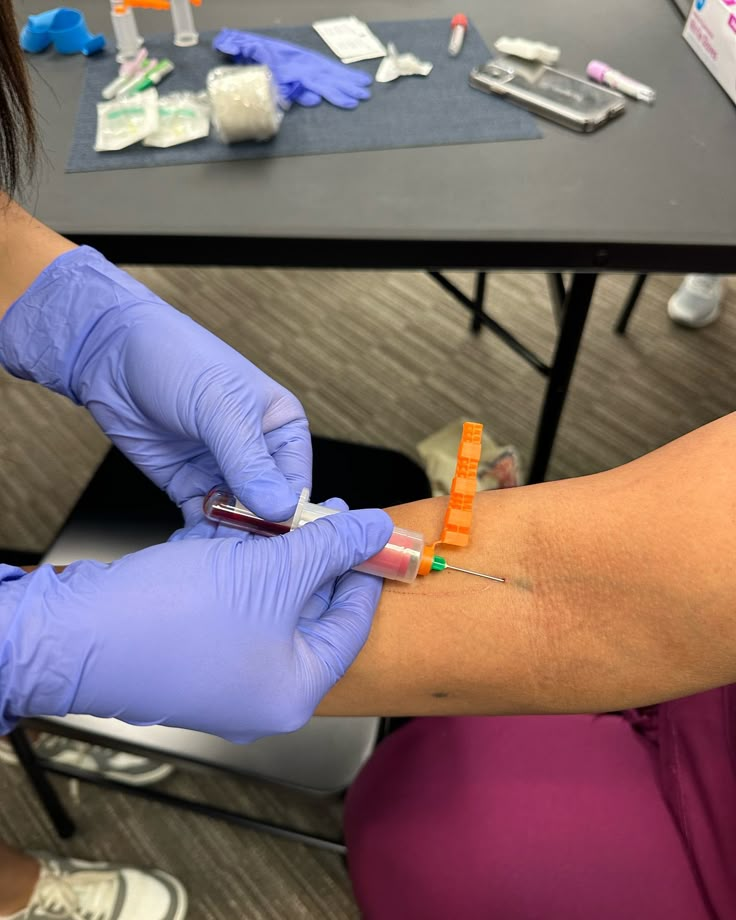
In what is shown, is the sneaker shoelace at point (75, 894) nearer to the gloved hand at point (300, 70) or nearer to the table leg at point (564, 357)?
the table leg at point (564, 357)

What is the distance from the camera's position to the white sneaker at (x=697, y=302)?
2119 millimetres

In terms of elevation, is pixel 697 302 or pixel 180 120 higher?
pixel 180 120

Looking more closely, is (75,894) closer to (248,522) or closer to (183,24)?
(248,522)

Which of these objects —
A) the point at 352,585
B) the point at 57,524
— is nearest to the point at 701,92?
the point at 352,585

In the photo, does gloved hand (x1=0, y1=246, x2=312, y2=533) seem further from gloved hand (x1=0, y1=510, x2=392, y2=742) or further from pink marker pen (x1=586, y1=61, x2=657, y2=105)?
pink marker pen (x1=586, y1=61, x2=657, y2=105)

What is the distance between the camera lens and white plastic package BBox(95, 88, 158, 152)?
1187mm

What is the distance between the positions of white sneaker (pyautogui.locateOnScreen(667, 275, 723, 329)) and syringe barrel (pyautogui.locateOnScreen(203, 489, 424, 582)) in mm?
1724

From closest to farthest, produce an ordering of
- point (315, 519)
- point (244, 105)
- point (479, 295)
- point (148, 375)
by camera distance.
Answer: point (315, 519)
point (148, 375)
point (244, 105)
point (479, 295)

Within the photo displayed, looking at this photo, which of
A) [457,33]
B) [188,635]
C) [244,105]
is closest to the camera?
[188,635]

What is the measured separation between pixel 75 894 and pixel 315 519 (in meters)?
0.92

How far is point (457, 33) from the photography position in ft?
4.47

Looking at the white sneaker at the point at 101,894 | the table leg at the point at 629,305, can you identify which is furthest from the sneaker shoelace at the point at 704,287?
the white sneaker at the point at 101,894

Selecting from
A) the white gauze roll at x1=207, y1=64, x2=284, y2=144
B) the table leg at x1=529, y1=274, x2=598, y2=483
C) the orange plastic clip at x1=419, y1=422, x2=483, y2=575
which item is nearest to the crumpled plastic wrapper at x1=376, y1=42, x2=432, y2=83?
the white gauze roll at x1=207, y1=64, x2=284, y2=144

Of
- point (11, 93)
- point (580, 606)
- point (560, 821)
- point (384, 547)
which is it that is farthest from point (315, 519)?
point (11, 93)
